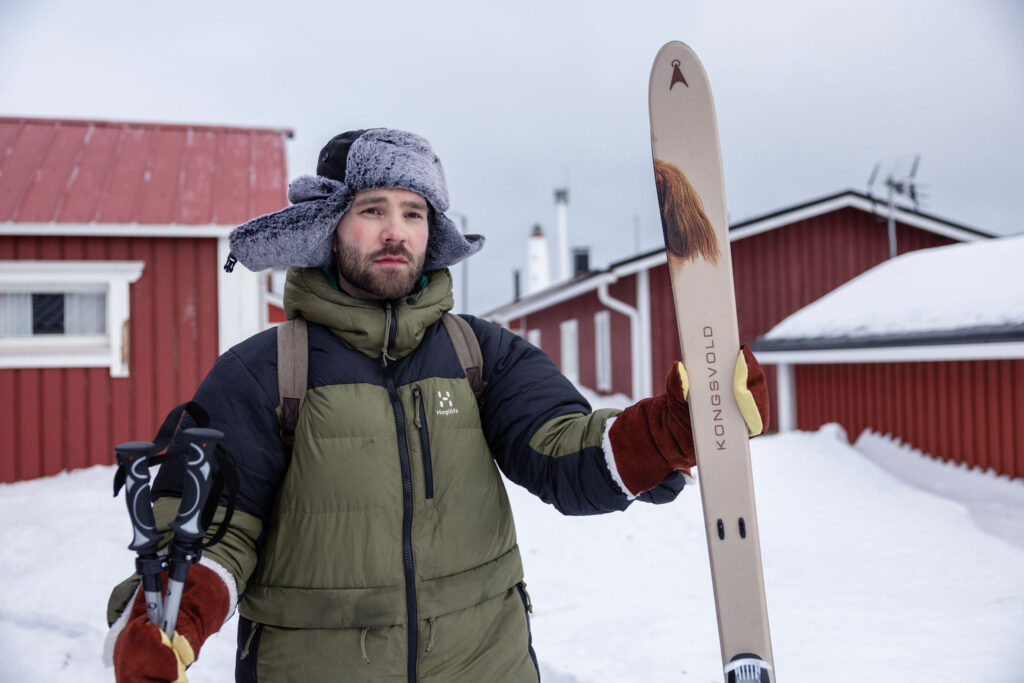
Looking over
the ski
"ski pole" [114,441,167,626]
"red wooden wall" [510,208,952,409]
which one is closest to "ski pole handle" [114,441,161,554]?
"ski pole" [114,441,167,626]

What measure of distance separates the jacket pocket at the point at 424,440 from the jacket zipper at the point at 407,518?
3cm

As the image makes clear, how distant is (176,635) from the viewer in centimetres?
118

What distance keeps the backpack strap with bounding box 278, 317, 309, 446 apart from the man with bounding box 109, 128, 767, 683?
2 centimetres

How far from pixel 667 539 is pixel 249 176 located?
17.6 feet

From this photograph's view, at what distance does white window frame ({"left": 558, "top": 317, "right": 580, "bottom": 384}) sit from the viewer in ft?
48.8

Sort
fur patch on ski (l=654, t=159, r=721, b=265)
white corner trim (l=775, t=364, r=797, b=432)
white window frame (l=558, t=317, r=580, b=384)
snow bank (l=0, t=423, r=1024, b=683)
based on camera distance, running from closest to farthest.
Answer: fur patch on ski (l=654, t=159, r=721, b=265), snow bank (l=0, t=423, r=1024, b=683), white corner trim (l=775, t=364, r=797, b=432), white window frame (l=558, t=317, r=580, b=384)

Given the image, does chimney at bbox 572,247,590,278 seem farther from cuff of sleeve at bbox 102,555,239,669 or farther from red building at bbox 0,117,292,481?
cuff of sleeve at bbox 102,555,239,669

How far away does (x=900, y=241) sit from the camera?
1195 cm

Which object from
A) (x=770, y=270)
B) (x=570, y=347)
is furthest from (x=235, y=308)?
(x=570, y=347)

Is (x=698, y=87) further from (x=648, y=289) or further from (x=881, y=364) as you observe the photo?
(x=648, y=289)

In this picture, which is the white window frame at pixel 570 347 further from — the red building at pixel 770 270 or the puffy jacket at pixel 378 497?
the puffy jacket at pixel 378 497

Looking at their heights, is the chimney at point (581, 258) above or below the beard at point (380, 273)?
above

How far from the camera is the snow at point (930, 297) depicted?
638 cm

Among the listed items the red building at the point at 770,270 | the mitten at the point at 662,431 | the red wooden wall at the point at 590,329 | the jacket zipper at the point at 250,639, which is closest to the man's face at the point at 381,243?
the mitten at the point at 662,431
